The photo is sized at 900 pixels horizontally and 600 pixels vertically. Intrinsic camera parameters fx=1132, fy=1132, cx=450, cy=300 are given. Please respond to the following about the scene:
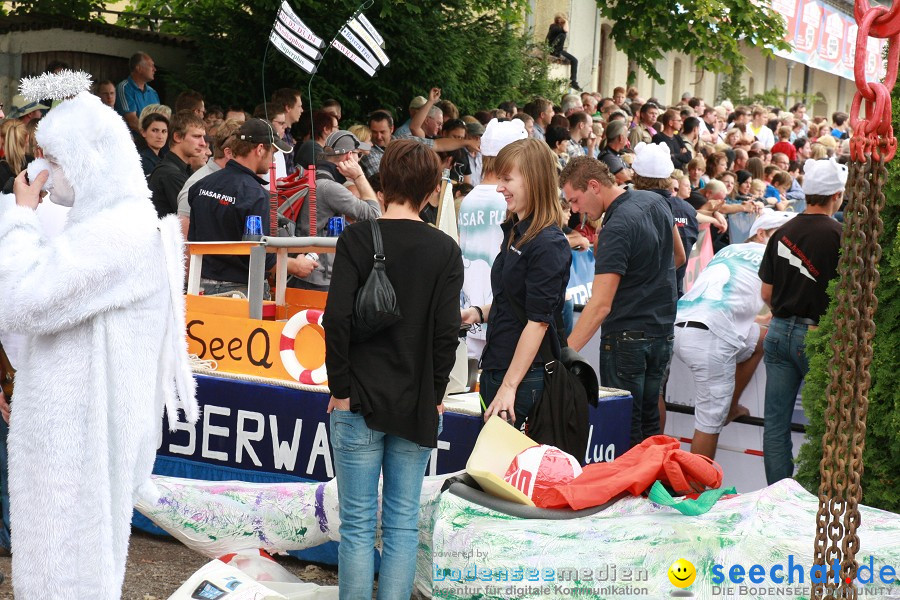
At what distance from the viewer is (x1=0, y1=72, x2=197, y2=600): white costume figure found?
11.9 feet

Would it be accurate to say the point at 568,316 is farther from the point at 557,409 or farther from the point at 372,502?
the point at 372,502

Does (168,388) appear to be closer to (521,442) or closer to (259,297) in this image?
(521,442)

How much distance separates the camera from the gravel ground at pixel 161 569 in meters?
4.91

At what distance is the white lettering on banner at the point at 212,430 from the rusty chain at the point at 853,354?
3302 mm

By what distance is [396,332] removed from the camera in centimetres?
400

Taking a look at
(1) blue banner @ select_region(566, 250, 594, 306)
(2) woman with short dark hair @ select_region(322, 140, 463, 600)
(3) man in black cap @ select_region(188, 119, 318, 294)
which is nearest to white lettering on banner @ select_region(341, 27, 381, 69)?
(1) blue banner @ select_region(566, 250, 594, 306)

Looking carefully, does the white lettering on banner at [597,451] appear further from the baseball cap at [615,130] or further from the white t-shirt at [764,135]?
the white t-shirt at [764,135]

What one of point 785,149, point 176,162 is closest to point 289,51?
point 176,162

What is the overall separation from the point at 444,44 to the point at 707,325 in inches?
323

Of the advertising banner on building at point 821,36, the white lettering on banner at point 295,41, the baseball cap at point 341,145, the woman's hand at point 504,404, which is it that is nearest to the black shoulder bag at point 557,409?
the woman's hand at point 504,404

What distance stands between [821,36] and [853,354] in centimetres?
3718

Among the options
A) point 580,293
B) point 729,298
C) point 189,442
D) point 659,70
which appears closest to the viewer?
point 189,442

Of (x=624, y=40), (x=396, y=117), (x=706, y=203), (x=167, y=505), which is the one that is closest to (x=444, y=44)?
(x=396, y=117)

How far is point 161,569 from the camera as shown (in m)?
5.21
